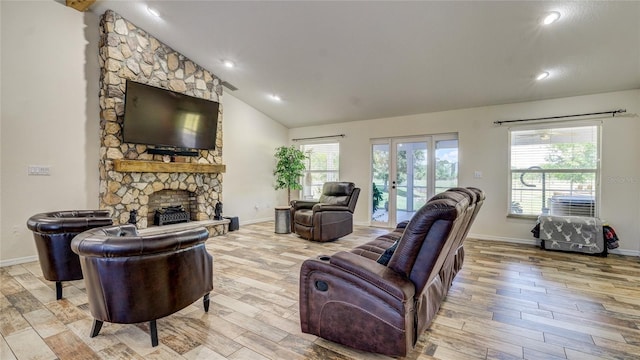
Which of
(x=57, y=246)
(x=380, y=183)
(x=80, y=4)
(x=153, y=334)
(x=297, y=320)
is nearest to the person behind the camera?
(x=153, y=334)

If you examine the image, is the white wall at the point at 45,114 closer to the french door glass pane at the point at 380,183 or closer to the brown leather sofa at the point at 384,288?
the brown leather sofa at the point at 384,288

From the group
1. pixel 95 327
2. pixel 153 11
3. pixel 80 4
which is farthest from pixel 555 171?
pixel 80 4

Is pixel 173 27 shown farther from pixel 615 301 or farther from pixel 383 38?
pixel 615 301

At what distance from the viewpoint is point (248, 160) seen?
21.9 ft

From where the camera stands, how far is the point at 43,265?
2.62 meters

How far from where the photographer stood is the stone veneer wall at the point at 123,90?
416 cm

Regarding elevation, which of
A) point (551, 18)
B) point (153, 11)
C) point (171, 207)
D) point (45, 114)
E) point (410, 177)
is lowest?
point (171, 207)

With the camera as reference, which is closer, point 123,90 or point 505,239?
point 123,90

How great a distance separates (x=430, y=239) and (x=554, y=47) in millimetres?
3401

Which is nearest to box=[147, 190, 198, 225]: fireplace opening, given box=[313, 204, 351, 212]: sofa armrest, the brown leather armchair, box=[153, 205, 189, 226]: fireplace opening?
box=[153, 205, 189, 226]: fireplace opening

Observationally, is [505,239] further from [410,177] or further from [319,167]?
[319,167]

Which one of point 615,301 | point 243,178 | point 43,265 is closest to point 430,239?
point 615,301

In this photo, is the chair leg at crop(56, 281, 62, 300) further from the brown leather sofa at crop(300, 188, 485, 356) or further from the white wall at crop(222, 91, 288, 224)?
the white wall at crop(222, 91, 288, 224)

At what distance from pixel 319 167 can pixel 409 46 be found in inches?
161
